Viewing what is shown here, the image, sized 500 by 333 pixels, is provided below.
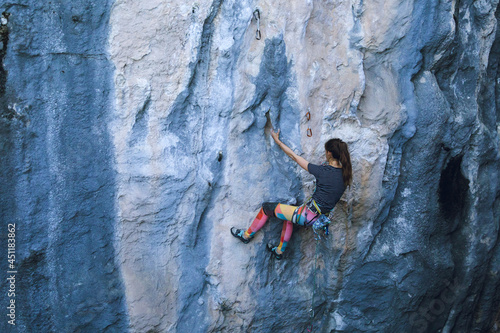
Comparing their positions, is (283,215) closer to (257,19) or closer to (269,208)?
(269,208)

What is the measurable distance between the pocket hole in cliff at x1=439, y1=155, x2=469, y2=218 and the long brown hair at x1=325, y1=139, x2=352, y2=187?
108 centimetres

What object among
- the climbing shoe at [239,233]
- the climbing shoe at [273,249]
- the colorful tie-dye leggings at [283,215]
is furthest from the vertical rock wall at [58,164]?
the climbing shoe at [273,249]

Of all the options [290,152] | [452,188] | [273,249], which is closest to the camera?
[290,152]

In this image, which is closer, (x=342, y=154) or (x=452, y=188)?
(x=342, y=154)

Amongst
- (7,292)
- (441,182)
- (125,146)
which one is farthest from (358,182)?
(7,292)

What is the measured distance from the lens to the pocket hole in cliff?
12.7 ft

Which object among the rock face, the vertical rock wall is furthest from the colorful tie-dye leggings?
the vertical rock wall

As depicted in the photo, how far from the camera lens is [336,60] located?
136 inches

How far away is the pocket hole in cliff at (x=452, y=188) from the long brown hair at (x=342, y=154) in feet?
3.54

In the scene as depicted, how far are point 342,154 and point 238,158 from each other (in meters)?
0.78

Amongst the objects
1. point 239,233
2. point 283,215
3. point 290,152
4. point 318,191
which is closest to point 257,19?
point 290,152

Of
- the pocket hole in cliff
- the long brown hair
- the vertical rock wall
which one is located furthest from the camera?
the pocket hole in cliff

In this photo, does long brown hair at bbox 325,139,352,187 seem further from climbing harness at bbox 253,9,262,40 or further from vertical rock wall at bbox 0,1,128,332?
vertical rock wall at bbox 0,1,128,332

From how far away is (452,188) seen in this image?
3930 mm
